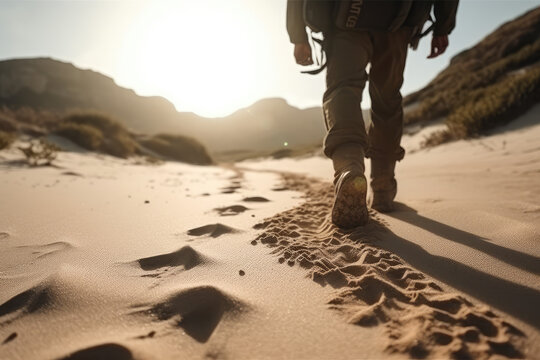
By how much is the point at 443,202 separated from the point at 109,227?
1.70m

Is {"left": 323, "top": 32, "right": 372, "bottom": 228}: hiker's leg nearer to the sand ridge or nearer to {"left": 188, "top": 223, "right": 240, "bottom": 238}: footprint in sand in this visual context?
the sand ridge

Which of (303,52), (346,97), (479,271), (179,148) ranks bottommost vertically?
(479,271)

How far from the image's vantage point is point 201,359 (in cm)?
47

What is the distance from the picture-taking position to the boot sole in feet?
3.50

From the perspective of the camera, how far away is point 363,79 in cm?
131

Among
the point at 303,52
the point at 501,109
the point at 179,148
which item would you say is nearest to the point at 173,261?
the point at 303,52

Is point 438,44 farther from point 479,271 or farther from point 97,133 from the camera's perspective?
point 97,133

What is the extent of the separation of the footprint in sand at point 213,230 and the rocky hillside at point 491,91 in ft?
17.5

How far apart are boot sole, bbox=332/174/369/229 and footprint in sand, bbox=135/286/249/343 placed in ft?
1.97

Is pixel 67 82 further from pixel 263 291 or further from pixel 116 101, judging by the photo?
pixel 263 291

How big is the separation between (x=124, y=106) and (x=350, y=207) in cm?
4435

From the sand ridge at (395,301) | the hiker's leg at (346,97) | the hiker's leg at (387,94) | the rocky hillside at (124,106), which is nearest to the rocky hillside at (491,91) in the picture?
the hiker's leg at (387,94)

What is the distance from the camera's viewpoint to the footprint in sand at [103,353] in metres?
0.47

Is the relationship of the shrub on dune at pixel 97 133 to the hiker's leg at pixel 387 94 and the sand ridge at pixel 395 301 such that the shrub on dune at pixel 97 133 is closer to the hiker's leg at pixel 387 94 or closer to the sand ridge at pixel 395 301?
the hiker's leg at pixel 387 94
